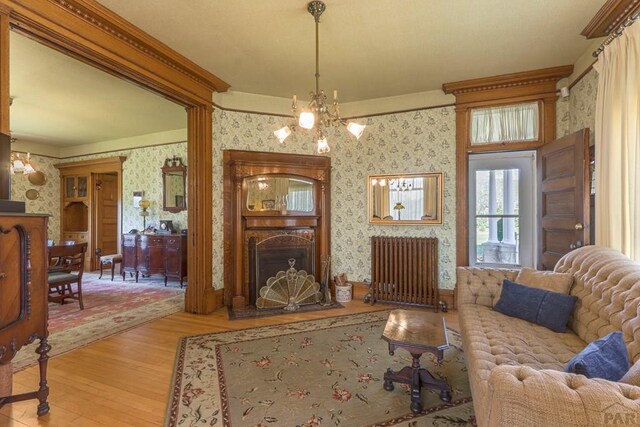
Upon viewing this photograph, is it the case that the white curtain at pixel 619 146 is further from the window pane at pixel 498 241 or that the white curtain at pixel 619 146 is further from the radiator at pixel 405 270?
the window pane at pixel 498 241

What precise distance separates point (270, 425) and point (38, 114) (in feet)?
20.4

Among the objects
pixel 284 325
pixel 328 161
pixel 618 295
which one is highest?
pixel 328 161

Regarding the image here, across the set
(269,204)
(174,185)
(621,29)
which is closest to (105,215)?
(174,185)

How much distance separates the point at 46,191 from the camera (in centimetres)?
728

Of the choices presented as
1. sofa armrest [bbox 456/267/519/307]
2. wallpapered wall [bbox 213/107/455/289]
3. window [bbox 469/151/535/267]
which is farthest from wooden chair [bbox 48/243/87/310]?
window [bbox 469/151/535/267]

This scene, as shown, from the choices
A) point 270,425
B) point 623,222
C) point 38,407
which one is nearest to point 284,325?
point 270,425

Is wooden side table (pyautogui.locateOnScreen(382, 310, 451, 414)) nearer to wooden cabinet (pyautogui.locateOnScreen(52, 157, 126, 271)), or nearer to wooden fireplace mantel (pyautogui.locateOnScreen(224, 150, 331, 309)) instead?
wooden fireplace mantel (pyautogui.locateOnScreen(224, 150, 331, 309))

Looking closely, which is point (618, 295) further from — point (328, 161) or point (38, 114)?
point (38, 114)

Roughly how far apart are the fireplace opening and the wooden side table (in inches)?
89.8

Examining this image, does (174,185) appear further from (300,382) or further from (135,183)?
(300,382)

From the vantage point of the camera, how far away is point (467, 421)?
1.87 metres

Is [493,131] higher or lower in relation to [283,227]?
higher

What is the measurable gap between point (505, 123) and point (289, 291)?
363cm

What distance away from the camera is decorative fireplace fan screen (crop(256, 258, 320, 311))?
4164 millimetres
